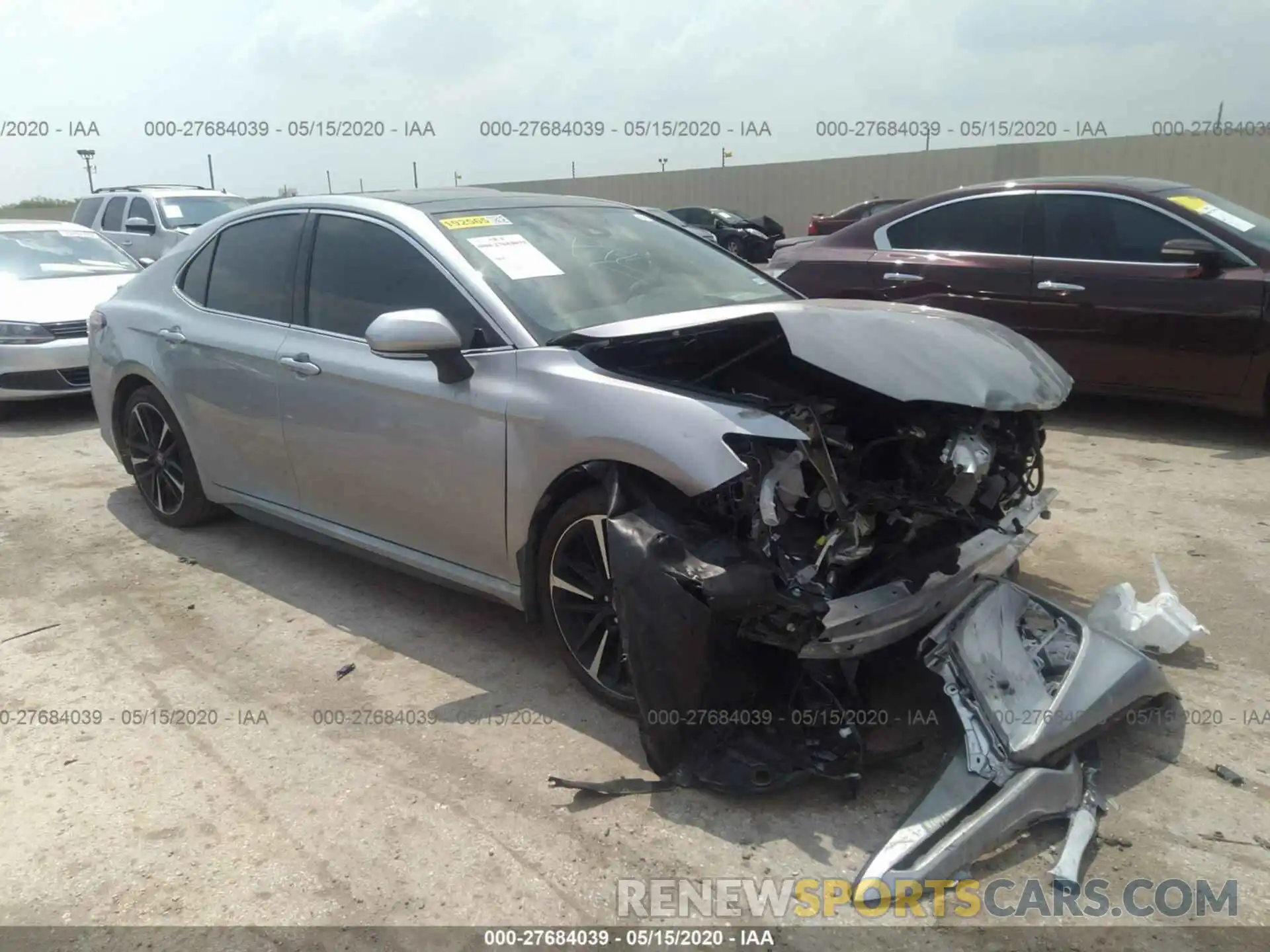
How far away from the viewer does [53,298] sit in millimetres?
8062

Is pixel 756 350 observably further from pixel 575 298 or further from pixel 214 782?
pixel 214 782

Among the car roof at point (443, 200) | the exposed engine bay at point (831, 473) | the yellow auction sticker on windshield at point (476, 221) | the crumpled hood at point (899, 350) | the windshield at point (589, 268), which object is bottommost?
the exposed engine bay at point (831, 473)

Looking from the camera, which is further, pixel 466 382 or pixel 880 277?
pixel 880 277

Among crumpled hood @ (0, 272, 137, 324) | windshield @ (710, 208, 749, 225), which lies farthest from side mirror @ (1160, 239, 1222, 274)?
windshield @ (710, 208, 749, 225)

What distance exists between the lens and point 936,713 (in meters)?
3.15

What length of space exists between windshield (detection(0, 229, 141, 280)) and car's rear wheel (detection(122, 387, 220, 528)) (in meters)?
4.38

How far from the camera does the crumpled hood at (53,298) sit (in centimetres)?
776

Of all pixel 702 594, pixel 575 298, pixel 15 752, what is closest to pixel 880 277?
pixel 575 298

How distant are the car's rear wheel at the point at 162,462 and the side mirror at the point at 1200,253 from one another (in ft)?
18.5

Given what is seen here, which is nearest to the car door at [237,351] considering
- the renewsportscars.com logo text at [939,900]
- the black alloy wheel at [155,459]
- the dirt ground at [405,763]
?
the black alloy wheel at [155,459]

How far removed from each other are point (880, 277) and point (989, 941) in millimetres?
5455

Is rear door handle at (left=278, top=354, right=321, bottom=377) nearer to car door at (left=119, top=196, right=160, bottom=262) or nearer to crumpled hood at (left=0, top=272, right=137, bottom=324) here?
crumpled hood at (left=0, top=272, right=137, bottom=324)

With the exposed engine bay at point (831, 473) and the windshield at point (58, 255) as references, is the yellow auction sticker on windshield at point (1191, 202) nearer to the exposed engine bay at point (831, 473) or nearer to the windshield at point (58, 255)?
the exposed engine bay at point (831, 473)

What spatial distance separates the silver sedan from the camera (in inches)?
111
